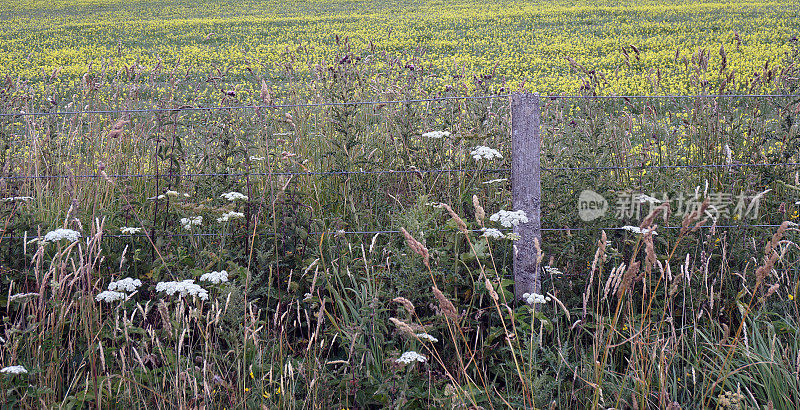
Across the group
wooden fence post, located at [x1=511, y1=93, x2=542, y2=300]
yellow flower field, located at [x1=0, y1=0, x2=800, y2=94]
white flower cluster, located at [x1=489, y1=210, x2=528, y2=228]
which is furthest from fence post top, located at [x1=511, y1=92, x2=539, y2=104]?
yellow flower field, located at [x1=0, y1=0, x2=800, y2=94]

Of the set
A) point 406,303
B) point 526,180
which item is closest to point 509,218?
point 526,180

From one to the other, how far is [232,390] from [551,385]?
1125 millimetres

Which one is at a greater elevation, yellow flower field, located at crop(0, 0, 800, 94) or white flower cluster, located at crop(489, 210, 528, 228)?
yellow flower field, located at crop(0, 0, 800, 94)

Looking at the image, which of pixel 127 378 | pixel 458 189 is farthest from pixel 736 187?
pixel 127 378

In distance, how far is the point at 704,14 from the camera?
2016cm

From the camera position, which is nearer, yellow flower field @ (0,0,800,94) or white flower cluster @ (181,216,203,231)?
white flower cluster @ (181,216,203,231)

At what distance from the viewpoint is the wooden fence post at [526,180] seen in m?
3.12

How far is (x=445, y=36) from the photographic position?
1819 centimetres

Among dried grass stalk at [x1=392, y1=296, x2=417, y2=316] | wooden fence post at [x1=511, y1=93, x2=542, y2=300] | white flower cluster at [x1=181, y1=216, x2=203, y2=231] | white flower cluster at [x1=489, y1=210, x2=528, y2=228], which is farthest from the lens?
wooden fence post at [x1=511, y1=93, x2=542, y2=300]

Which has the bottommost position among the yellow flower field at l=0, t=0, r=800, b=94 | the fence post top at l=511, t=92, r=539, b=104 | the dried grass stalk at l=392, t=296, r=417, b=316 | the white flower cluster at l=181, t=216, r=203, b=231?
the white flower cluster at l=181, t=216, r=203, b=231

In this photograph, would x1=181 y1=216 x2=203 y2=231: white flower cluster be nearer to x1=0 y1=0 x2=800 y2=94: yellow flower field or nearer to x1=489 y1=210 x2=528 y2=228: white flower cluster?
x1=489 y1=210 x2=528 y2=228: white flower cluster

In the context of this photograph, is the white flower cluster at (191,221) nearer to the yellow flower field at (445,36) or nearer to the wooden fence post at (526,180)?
the wooden fence post at (526,180)

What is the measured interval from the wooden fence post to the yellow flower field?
6.61 metres

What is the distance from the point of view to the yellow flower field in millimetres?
12555
